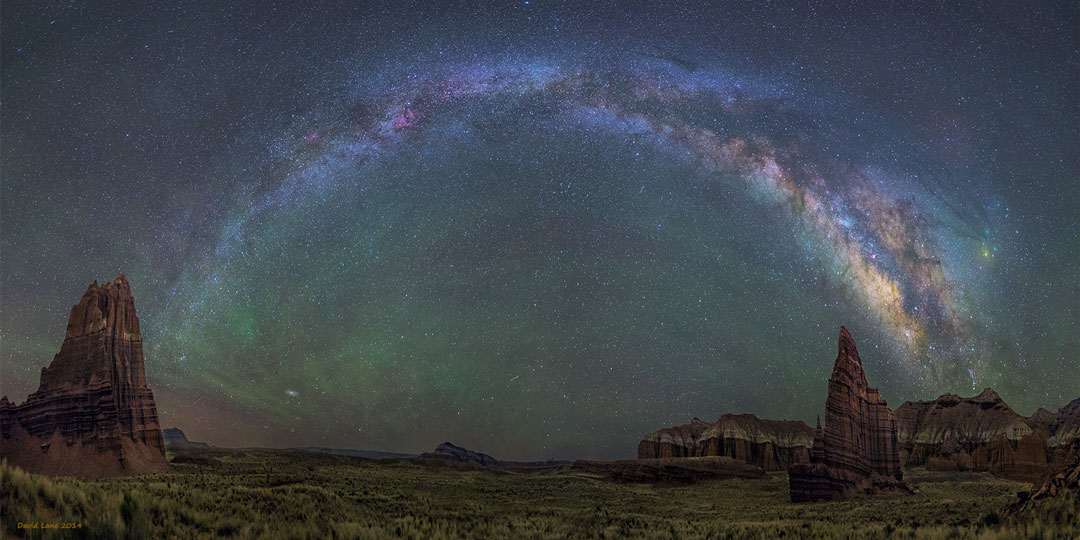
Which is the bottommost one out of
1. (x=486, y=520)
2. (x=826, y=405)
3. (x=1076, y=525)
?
(x=486, y=520)

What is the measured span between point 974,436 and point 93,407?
121324 millimetres

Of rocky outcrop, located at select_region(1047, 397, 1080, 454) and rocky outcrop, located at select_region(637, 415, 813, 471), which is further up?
rocky outcrop, located at select_region(1047, 397, 1080, 454)

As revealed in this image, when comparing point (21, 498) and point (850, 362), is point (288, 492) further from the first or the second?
point (850, 362)

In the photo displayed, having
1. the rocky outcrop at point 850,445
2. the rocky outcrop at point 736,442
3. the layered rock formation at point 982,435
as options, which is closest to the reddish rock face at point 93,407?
the rocky outcrop at point 850,445

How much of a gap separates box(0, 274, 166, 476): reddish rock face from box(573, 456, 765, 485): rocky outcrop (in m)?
59.9

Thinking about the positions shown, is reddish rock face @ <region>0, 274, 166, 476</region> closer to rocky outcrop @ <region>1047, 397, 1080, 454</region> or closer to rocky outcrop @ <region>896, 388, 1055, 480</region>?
rocky outcrop @ <region>896, 388, 1055, 480</region>

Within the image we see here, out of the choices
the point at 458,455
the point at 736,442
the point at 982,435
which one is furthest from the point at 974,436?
the point at 458,455

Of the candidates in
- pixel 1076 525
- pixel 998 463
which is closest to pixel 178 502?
pixel 1076 525

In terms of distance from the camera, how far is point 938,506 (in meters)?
33.6

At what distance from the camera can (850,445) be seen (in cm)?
5247

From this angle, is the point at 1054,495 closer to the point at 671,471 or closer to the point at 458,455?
the point at 671,471

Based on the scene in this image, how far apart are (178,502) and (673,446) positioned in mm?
113407

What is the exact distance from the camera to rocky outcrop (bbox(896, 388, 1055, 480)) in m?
95.1

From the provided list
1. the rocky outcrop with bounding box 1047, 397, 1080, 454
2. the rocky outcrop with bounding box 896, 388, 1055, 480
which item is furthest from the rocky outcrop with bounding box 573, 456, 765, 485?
the rocky outcrop with bounding box 1047, 397, 1080, 454
